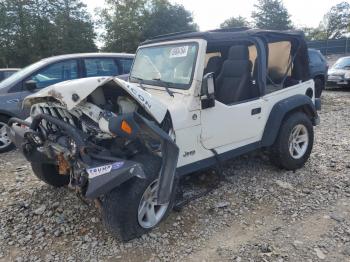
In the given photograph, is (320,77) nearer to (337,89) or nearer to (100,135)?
(337,89)

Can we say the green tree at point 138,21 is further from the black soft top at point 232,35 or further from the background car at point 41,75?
the black soft top at point 232,35

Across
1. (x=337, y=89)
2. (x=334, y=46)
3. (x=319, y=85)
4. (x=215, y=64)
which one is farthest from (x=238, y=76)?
(x=334, y=46)

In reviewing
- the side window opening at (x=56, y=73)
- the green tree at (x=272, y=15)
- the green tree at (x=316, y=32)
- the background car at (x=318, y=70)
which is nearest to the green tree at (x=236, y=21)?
the green tree at (x=272, y=15)

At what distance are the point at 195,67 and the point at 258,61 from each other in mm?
1056

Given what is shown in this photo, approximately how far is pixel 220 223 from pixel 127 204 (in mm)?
1104

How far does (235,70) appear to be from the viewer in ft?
14.5

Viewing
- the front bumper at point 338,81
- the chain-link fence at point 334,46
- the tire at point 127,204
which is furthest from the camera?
the chain-link fence at point 334,46

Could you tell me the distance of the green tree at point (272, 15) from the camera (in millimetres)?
52938

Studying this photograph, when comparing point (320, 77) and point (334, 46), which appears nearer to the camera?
point (320, 77)

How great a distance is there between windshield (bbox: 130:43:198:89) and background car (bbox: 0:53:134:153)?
2.38 metres

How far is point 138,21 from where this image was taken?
3791cm

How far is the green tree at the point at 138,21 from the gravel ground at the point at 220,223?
3138 centimetres

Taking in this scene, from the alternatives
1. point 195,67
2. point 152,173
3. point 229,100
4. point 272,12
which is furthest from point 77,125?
point 272,12

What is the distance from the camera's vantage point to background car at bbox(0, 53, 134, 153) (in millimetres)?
5992
